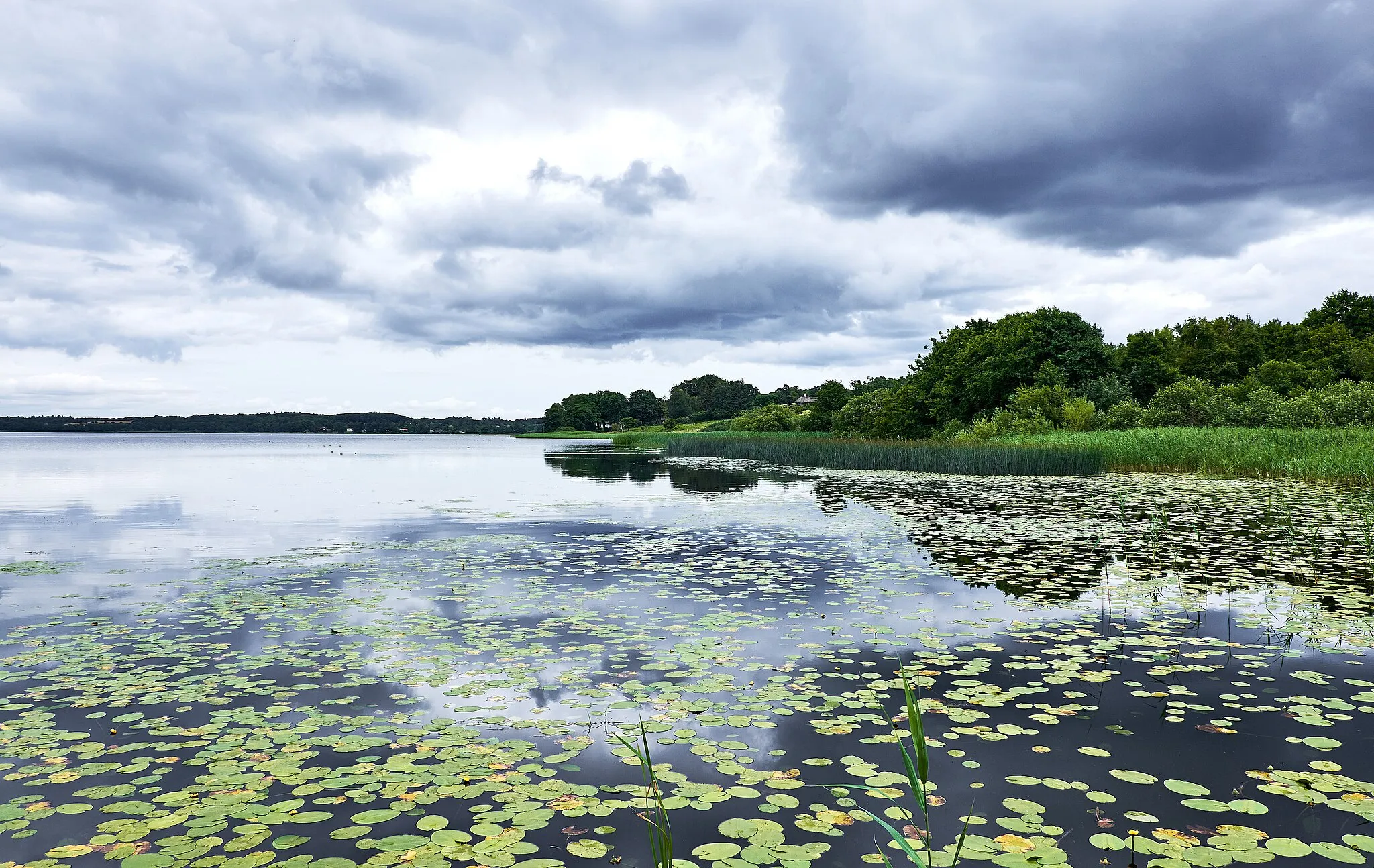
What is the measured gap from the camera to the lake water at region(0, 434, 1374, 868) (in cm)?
347

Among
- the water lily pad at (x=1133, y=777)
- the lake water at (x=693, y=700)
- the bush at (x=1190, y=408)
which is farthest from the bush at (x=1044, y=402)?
the water lily pad at (x=1133, y=777)

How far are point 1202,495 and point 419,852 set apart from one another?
20.0 metres

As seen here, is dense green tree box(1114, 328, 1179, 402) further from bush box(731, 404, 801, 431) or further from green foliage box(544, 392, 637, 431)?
green foliage box(544, 392, 637, 431)

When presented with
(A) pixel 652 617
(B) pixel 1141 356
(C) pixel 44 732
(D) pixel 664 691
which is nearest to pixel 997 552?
(A) pixel 652 617

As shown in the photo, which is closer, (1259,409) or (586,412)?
(1259,409)

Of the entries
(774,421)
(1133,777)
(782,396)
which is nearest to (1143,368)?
(774,421)

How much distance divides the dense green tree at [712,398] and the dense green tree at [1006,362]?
8345 centimetres

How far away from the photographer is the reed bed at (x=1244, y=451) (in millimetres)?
19891

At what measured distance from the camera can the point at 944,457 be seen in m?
29.3

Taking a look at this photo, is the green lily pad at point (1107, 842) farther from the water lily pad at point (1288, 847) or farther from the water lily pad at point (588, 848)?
the water lily pad at point (588, 848)

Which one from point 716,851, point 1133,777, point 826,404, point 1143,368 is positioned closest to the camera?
point 716,851

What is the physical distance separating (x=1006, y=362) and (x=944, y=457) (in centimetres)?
2778

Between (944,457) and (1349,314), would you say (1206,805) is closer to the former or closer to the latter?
(944,457)

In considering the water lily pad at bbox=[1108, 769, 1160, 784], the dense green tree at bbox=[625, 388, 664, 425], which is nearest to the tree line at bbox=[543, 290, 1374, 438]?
the water lily pad at bbox=[1108, 769, 1160, 784]
